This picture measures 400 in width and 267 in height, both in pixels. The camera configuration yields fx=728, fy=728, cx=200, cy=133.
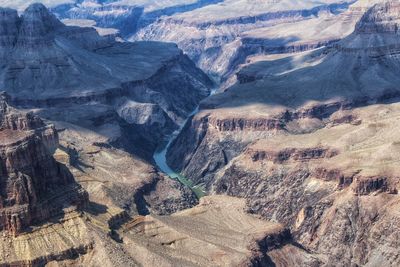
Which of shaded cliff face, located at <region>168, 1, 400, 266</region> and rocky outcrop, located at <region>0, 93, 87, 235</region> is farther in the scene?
shaded cliff face, located at <region>168, 1, 400, 266</region>

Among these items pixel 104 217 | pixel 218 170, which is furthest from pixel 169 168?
pixel 104 217

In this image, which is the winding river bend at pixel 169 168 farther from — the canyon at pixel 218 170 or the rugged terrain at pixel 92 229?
the rugged terrain at pixel 92 229

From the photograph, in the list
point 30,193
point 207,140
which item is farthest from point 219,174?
point 30,193

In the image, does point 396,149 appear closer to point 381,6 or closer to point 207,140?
point 207,140

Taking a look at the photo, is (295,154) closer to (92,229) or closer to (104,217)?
(104,217)

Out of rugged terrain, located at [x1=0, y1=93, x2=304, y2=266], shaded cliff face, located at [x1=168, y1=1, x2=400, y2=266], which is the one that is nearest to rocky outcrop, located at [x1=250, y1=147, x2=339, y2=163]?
shaded cliff face, located at [x1=168, y1=1, x2=400, y2=266]

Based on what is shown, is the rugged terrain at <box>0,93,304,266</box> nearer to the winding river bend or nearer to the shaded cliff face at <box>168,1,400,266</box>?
the shaded cliff face at <box>168,1,400,266</box>
